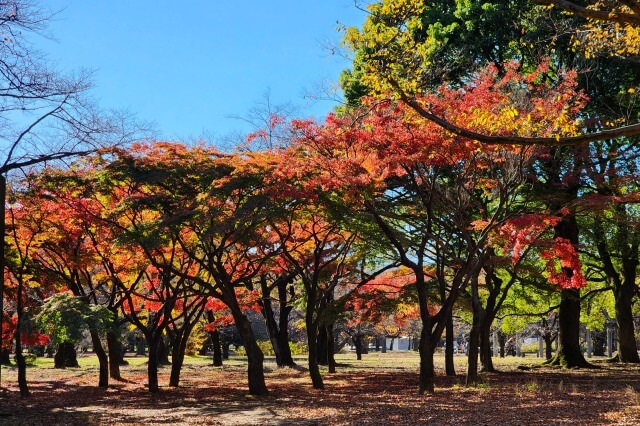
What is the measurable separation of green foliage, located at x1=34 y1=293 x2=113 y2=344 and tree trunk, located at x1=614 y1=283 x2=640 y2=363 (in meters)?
21.4

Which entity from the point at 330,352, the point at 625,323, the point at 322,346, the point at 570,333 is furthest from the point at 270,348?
the point at 625,323

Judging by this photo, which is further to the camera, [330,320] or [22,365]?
[330,320]

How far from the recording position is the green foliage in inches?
607

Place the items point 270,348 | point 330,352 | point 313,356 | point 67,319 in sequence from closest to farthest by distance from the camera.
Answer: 1. point 67,319
2. point 313,356
3. point 330,352
4. point 270,348

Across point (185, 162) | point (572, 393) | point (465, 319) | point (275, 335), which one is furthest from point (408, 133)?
point (465, 319)

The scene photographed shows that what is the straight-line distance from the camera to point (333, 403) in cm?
1437

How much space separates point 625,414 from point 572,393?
4267 mm

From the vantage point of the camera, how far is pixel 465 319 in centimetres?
3306

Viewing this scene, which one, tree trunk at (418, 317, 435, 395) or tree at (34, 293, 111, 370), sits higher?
tree at (34, 293, 111, 370)

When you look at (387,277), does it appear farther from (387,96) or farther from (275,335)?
(387,96)

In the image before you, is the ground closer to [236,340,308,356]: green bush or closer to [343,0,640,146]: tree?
[343,0,640,146]: tree

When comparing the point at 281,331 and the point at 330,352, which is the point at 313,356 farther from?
the point at 281,331

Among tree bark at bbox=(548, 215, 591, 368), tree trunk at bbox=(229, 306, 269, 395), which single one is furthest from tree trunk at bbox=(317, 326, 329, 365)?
tree trunk at bbox=(229, 306, 269, 395)

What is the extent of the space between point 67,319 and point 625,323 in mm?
22897
